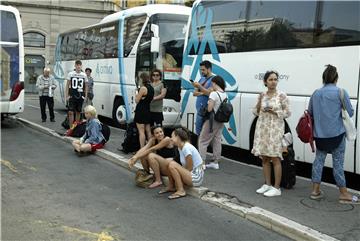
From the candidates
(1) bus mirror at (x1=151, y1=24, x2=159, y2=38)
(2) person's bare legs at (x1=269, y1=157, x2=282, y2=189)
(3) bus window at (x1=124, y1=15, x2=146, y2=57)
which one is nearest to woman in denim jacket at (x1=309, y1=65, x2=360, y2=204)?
(2) person's bare legs at (x1=269, y1=157, x2=282, y2=189)

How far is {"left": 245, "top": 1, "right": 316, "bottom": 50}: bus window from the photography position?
24.4 feet

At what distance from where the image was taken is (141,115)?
29.3 feet

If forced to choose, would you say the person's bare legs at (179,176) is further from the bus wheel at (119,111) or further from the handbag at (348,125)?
the bus wheel at (119,111)

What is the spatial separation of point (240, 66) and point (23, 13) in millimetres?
Result: 31887

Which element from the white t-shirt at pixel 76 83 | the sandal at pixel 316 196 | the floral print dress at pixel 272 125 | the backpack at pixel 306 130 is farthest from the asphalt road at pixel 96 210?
the white t-shirt at pixel 76 83

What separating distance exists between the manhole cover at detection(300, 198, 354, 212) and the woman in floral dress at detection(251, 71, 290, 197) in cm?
46

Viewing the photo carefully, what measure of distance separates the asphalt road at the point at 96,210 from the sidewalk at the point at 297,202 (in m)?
0.47

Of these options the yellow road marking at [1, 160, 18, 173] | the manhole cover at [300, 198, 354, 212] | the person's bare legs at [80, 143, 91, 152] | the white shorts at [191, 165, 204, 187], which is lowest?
the yellow road marking at [1, 160, 18, 173]

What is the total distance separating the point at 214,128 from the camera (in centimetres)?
798

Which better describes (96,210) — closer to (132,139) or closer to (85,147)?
(132,139)

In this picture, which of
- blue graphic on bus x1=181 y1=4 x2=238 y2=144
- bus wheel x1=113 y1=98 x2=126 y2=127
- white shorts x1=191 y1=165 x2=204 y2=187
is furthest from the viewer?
bus wheel x1=113 y1=98 x2=126 y2=127

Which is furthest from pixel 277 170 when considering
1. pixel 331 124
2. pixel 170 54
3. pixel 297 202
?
pixel 170 54

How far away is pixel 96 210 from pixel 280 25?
4363mm

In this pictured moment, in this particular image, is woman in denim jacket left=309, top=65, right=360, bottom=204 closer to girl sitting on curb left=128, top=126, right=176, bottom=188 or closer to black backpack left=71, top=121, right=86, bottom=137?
girl sitting on curb left=128, top=126, right=176, bottom=188
